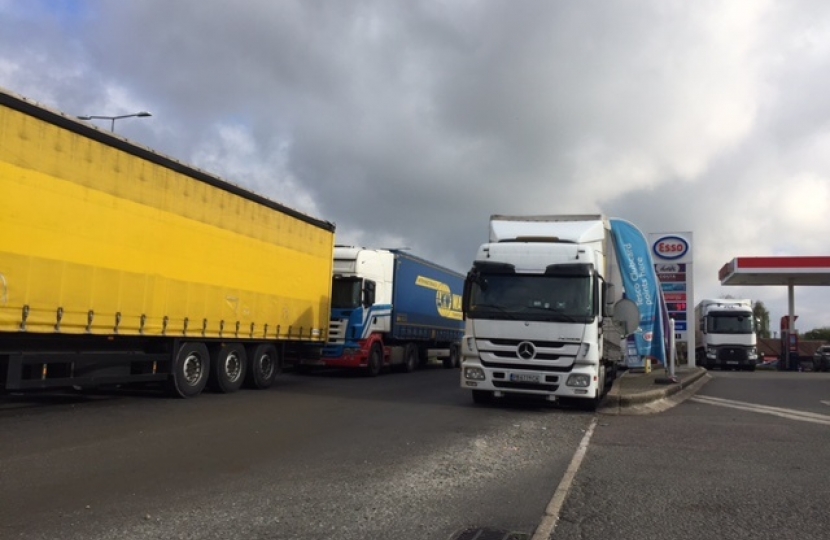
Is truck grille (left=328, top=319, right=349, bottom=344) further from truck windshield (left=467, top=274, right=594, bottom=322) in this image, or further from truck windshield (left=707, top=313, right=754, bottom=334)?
truck windshield (left=707, top=313, right=754, bottom=334)

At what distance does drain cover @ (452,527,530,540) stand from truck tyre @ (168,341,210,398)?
→ 9.07 meters

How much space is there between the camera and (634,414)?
1254 centimetres

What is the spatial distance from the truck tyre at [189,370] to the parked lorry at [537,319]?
17.2ft

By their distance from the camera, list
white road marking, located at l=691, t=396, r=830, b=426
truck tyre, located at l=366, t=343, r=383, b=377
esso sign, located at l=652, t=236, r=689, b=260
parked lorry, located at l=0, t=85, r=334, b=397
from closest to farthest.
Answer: parked lorry, located at l=0, t=85, r=334, b=397 → white road marking, located at l=691, t=396, r=830, b=426 → truck tyre, located at l=366, t=343, r=383, b=377 → esso sign, located at l=652, t=236, r=689, b=260

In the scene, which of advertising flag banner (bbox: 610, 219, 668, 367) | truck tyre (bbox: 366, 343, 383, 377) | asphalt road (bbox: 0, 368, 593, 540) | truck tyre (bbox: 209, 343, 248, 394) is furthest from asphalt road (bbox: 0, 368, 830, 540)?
truck tyre (bbox: 366, 343, 383, 377)

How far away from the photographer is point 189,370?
1340 cm

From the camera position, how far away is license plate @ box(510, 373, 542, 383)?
11.9 meters

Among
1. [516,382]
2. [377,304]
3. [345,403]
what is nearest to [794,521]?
[516,382]

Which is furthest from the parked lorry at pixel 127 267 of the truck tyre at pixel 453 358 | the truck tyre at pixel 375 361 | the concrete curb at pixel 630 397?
the truck tyre at pixel 453 358

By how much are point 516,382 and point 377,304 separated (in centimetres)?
964

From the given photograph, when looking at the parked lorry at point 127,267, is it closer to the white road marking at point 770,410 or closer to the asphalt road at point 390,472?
the asphalt road at point 390,472

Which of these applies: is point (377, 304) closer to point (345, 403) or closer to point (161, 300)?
point (345, 403)

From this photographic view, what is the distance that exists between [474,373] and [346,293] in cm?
861

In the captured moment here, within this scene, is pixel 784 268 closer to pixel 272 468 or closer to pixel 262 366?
pixel 262 366
